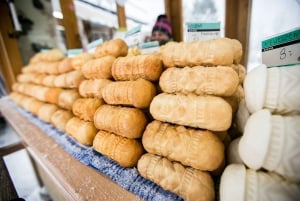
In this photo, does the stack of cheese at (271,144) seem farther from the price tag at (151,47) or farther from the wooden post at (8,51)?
the wooden post at (8,51)

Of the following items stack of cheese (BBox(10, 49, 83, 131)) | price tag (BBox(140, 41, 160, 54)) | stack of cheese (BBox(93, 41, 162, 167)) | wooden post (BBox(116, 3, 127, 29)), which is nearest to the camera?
stack of cheese (BBox(93, 41, 162, 167))

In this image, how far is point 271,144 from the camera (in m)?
0.51

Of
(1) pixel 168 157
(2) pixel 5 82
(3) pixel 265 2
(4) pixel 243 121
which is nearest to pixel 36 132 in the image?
(1) pixel 168 157

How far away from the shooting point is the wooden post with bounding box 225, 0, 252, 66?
154 centimetres

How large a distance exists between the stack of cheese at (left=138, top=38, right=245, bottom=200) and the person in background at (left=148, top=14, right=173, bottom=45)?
1635mm

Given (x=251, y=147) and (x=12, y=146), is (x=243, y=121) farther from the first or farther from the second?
(x=12, y=146)

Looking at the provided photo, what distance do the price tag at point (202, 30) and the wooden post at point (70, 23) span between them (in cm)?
223

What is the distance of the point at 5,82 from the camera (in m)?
3.30

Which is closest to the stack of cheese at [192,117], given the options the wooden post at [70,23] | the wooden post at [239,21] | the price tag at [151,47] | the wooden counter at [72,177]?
the wooden counter at [72,177]

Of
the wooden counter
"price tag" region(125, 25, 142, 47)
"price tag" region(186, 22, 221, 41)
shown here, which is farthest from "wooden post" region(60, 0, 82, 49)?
"price tag" region(186, 22, 221, 41)

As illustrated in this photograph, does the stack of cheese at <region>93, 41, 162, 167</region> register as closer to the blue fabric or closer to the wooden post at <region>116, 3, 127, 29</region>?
the blue fabric

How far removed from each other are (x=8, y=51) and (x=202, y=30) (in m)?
3.45

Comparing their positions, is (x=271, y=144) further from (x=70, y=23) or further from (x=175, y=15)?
(x=70, y=23)

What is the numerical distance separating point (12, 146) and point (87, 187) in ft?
4.46
